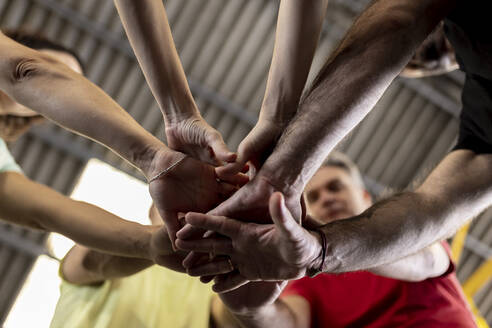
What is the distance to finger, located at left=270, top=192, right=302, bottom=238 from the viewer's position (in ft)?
4.31

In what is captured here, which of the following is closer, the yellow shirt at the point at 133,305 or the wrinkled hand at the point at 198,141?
the wrinkled hand at the point at 198,141

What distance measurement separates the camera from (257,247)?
146 centimetres

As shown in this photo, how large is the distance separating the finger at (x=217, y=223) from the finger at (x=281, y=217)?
0.51 ft

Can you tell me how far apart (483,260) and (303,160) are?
6.72 meters

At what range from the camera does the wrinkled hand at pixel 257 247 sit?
1410 millimetres

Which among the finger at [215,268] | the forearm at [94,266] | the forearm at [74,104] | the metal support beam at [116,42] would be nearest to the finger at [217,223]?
the finger at [215,268]

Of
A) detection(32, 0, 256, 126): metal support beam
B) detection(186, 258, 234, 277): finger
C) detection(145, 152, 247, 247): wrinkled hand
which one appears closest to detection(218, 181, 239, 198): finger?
detection(145, 152, 247, 247): wrinkled hand

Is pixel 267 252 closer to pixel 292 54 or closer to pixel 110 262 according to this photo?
pixel 292 54

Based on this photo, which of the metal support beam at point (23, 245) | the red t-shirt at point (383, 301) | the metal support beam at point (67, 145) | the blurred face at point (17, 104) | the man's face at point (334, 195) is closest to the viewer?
the red t-shirt at point (383, 301)

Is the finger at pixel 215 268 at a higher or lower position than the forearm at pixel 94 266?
higher

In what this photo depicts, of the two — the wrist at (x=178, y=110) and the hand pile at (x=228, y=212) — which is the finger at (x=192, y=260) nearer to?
the hand pile at (x=228, y=212)

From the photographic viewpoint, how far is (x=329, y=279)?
2480 mm

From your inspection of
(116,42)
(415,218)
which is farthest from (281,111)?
(116,42)

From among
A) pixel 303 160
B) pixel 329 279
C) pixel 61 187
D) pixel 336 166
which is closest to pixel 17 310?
pixel 61 187
